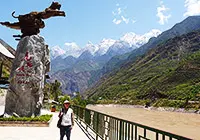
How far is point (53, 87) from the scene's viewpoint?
5688 centimetres

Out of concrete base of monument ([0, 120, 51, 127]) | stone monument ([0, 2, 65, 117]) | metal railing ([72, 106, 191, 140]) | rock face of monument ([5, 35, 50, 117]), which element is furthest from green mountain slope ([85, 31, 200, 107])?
metal railing ([72, 106, 191, 140])

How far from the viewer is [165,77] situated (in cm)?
10700

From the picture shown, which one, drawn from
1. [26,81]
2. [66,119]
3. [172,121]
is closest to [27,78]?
[26,81]

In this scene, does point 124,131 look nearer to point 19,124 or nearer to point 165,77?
point 19,124

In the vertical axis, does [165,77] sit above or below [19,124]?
above

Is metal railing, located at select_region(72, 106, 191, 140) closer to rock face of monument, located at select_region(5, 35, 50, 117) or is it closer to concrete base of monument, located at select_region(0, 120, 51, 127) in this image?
concrete base of monument, located at select_region(0, 120, 51, 127)

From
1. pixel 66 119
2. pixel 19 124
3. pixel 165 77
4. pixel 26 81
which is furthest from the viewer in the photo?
pixel 165 77

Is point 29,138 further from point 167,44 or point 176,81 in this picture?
point 167,44

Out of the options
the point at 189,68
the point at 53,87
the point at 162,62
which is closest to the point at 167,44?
the point at 162,62

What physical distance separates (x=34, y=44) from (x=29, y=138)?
597 centimetres

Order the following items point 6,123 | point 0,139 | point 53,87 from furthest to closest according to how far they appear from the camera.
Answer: point 53,87 < point 6,123 < point 0,139

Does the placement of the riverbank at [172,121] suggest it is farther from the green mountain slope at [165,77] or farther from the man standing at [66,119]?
the green mountain slope at [165,77]

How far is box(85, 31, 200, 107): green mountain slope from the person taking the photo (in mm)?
85875

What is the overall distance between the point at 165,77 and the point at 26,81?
9749 cm
